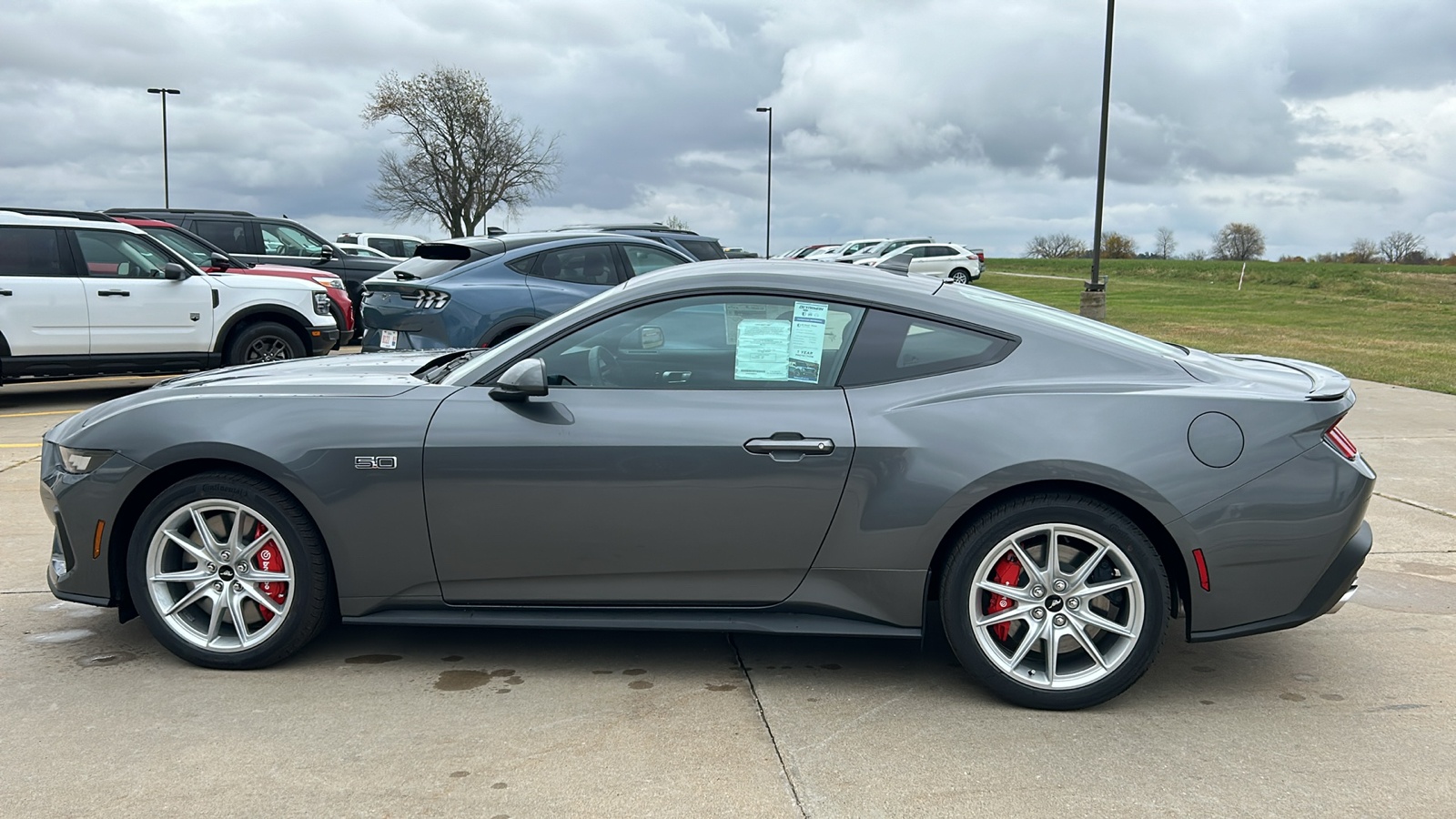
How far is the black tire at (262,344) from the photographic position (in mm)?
11297

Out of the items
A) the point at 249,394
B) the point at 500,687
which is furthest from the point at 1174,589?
the point at 249,394

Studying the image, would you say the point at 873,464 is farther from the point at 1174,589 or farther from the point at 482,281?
the point at 482,281

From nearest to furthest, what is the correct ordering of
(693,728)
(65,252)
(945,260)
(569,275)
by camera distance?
1. (693,728)
2. (569,275)
3. (65,252)
4. (945,260)

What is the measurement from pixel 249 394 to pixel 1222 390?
328cm

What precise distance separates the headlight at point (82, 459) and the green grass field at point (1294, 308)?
1281cm

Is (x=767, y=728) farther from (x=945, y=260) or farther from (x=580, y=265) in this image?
(x=945, y=260)

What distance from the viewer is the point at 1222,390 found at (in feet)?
12.0

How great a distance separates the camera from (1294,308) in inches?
1152

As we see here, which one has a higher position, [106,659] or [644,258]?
[644,258]

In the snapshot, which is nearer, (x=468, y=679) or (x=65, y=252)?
(x=468, y=679)

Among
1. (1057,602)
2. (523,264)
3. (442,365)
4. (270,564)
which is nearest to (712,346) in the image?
(442,365)

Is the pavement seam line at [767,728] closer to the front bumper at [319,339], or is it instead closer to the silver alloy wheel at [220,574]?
the silver alloy wheel at [220,574]

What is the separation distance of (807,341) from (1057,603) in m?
1.18

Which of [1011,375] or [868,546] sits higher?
[1011,375]
